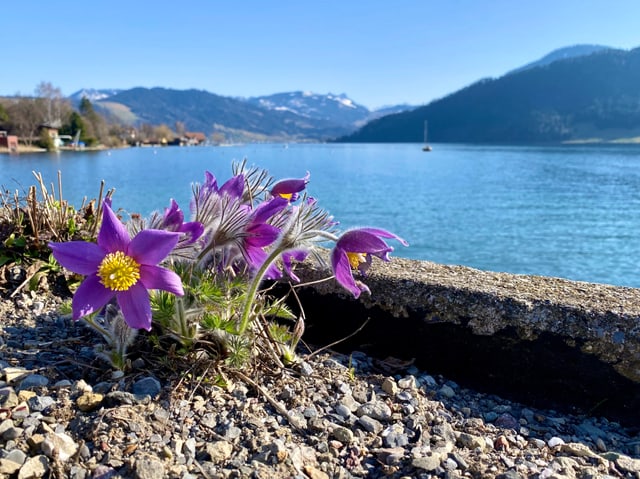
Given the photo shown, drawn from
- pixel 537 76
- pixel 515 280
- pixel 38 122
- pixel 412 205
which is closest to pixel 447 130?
pixel 537 76

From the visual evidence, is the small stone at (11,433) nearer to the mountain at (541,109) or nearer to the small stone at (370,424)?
the small stone at (370,424)

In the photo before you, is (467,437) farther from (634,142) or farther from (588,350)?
(634,142)

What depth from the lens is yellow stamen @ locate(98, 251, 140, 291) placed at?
1405 mm

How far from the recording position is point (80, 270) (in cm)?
146

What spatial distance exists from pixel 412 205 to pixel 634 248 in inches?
392

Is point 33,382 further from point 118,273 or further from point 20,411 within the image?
point 118,273

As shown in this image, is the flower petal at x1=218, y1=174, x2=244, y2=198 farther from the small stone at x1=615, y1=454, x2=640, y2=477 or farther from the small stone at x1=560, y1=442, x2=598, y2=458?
the small stone at x1=615, y1=454, x2=640, y2=477

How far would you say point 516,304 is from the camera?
212 cm

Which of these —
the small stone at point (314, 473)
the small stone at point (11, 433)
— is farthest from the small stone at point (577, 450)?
the small stone at point (11, 433)

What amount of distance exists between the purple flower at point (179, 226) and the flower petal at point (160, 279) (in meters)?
0.20

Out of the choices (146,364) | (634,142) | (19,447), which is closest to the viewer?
(19,447)

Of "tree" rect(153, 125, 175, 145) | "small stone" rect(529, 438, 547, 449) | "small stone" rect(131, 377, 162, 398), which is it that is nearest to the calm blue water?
"small stone" rect(131, 377, 162, 398)

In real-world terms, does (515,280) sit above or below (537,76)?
below

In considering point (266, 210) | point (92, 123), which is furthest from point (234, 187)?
point (92, 123)
